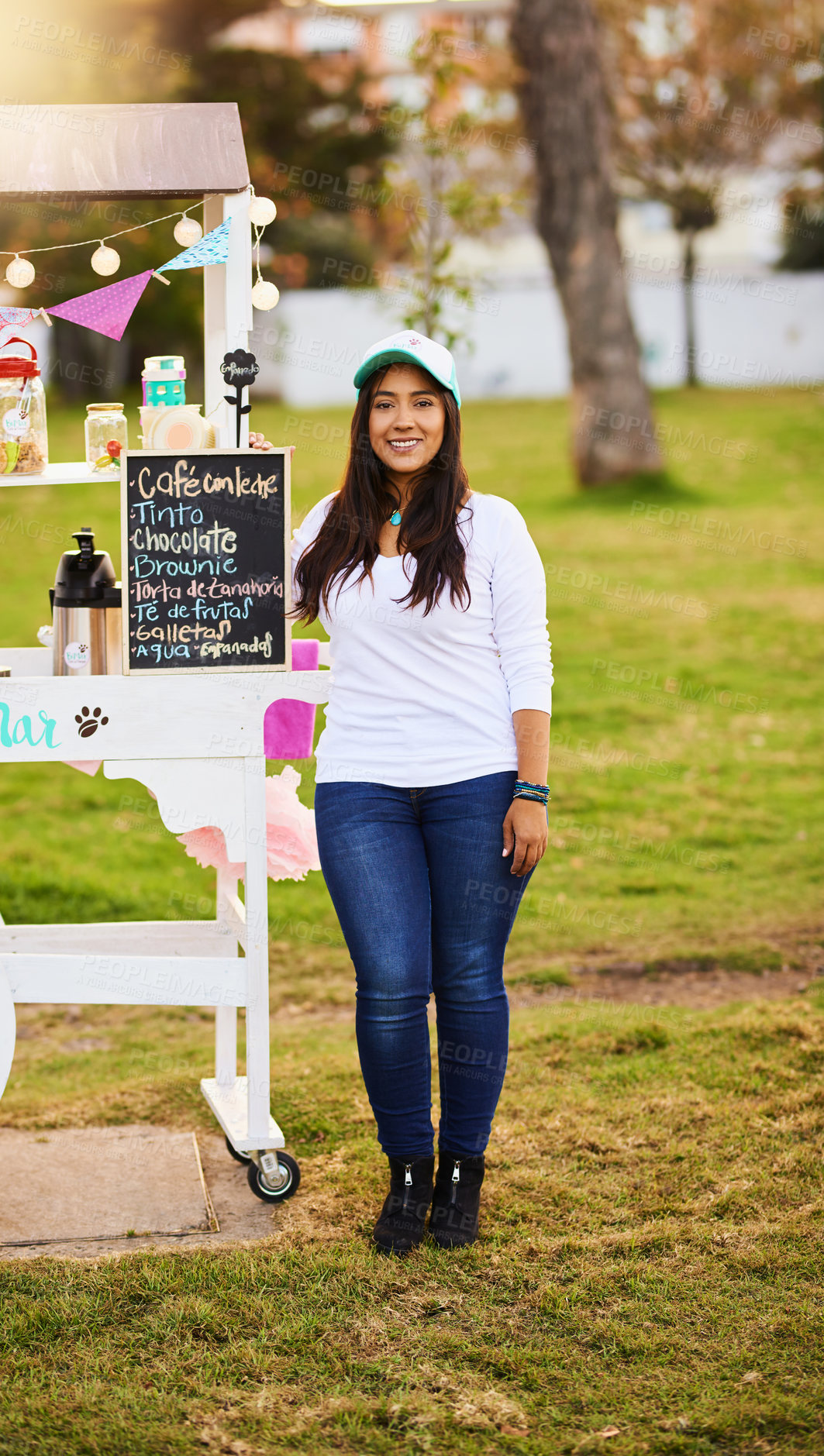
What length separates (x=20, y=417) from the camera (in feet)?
10.2

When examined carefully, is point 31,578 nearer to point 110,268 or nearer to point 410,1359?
point 110,268

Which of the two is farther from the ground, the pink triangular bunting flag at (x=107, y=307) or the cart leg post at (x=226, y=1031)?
the pink triangular bunting flag at (x=107, y=307)

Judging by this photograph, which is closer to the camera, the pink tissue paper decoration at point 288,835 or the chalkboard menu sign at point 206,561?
the chalkboard menu sign at point 206,561

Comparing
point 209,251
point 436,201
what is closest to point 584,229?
point 436,201

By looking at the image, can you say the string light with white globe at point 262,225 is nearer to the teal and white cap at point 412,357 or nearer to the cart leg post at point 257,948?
the teal and white cap at point 412,357

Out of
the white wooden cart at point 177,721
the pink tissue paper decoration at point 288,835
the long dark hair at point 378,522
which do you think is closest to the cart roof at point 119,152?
the white wooden cart at point 177,721

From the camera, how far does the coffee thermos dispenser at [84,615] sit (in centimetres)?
321

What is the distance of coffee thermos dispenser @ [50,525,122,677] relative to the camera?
3.21 metres

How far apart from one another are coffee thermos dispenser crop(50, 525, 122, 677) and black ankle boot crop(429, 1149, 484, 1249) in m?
1.31

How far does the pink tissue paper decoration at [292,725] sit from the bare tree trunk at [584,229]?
923 centimetres

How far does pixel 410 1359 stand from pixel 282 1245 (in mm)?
517

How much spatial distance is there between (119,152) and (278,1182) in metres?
2.32

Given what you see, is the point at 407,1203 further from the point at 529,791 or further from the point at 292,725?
the point at 292,725

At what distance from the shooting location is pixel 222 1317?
283 cm
